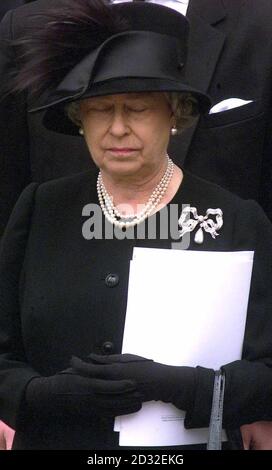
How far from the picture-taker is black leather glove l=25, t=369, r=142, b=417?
225 cm

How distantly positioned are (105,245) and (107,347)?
0.81ft

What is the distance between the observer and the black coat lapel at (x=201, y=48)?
2.91m

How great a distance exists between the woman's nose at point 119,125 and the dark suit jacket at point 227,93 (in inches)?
22.2

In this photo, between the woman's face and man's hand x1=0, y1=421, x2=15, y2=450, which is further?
man's hand x1=0, y1=421, x2=15, y2=450

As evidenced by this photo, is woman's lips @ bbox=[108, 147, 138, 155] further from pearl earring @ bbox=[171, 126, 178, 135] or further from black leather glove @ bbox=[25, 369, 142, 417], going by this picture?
black leather glove @ bbox=[25, 369, 142, 417]

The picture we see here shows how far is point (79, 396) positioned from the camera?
2.28 metres

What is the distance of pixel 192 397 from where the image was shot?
2.29 meters

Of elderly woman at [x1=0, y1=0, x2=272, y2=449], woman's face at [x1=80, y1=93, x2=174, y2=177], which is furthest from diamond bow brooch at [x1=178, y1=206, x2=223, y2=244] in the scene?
woman's face at [x1=80, y1=93, x2=174, y2=177]

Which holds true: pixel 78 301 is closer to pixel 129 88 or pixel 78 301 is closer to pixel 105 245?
pixel 105 245

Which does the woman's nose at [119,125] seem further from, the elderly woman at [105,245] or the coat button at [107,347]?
the coat button at [107,347]

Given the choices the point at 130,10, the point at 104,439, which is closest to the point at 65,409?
the point at 104,439

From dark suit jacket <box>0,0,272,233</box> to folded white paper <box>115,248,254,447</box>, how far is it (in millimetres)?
600

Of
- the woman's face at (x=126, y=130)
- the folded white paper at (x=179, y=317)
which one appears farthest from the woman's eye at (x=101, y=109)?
the folded white paper at (x=179, y=317)

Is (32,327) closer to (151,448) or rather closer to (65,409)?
(65,409)
